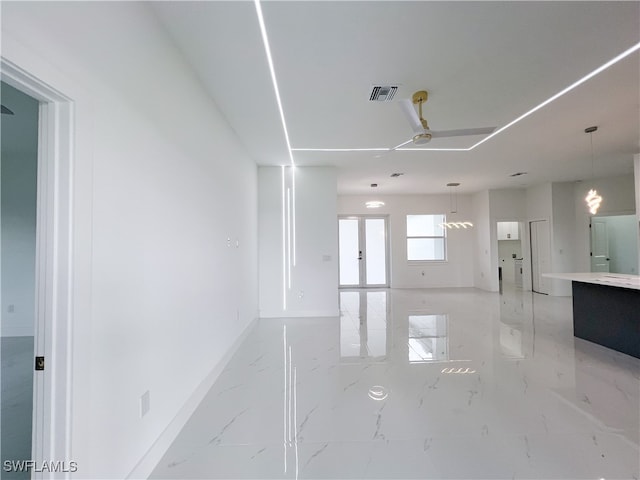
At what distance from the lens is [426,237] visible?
343 inches

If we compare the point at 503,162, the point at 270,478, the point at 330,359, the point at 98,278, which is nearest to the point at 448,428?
the point at 270,478

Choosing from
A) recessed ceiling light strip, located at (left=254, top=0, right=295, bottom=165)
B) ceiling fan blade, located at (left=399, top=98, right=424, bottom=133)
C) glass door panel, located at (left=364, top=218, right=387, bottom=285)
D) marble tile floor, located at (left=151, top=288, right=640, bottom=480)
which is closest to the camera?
marble tile floor, located at (left=151, top=288, right=640, bottom=480)

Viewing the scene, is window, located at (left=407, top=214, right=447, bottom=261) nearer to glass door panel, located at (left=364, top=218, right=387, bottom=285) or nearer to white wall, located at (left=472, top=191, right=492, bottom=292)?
glass door panel, located at (left=364, top=218, right=387, bottom=285)

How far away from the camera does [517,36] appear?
2.03m

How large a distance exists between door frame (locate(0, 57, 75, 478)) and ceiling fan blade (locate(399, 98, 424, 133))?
7.64ft

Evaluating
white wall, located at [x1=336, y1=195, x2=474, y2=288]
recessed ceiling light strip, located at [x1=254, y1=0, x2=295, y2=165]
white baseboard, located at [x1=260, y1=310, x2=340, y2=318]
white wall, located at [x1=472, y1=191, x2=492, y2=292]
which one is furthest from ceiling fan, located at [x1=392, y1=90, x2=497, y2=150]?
white wall, located at [x1=472, y1=191, x2=492, y2=292]

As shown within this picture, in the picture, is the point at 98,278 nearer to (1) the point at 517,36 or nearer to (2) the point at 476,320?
(1) the point at 517,36

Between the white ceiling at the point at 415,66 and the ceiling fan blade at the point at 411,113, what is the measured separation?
0.23 m

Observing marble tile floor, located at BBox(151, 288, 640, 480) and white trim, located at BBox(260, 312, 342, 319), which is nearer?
marble tile floor, located at BBox(151, 288, 640, 480)

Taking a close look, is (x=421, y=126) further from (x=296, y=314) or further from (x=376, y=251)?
(x=376, y=251)

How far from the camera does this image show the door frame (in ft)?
3.66

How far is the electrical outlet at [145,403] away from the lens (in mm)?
1599

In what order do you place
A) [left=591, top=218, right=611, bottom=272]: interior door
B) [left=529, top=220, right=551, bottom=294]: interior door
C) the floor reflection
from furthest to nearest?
[left=529, top=220, right=551, bottom=294]: interior door → [left=591, top=218, right=611, bottom=272]: interior door → the floor reflection
